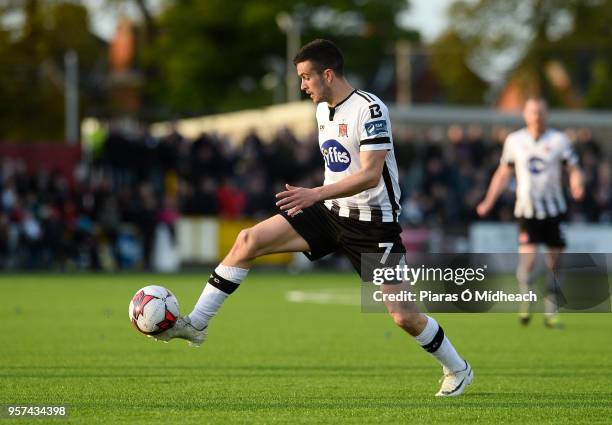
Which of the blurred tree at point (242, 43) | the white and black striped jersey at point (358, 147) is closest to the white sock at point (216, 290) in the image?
the white and black striped jersey at point (358, 147)

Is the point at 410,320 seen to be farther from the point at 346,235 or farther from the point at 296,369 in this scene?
the point at 296,369

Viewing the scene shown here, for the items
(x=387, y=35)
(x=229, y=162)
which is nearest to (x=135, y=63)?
(x=387, y=35)

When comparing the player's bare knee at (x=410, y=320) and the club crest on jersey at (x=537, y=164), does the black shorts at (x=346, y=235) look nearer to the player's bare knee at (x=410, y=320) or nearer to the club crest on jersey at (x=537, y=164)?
the player's bare knee at (x=410, y=320)

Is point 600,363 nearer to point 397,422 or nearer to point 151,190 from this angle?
point 397,422

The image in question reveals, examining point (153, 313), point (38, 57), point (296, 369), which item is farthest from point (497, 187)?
point (38, 57)

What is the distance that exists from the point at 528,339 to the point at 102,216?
1614 cm

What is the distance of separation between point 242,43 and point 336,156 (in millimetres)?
59606

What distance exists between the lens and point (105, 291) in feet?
66.3

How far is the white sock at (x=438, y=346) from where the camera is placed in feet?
27.1

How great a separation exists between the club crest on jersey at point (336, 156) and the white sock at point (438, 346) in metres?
1.20

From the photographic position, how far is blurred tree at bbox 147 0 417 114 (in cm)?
6569

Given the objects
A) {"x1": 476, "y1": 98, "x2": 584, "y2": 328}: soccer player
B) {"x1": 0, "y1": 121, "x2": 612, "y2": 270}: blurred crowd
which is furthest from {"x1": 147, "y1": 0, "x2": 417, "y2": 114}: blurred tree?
{"x1": 476, "y1": 98, "x2": 584, "y2": 328}: soccer player

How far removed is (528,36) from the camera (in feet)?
182

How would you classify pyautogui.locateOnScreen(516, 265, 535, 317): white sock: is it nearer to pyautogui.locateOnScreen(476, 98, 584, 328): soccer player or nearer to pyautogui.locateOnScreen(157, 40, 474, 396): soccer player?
pyautogui.locateOnScreen(476, 98, 584, 328): soccer player
